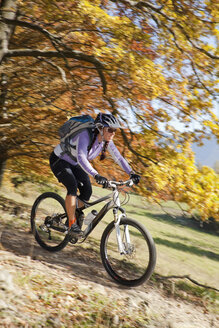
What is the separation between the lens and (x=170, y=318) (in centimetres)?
388

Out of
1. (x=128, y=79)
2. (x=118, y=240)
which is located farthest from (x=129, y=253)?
(x=128, y=79)

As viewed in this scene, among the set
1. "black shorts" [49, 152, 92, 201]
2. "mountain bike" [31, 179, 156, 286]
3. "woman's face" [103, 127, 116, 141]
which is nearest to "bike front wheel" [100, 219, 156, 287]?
"mountain bike" [31, 179, 156, 286]

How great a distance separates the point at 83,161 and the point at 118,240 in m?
1.10

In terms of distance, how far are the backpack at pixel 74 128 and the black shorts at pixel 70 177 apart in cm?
22

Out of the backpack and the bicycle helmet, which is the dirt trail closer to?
the backpack

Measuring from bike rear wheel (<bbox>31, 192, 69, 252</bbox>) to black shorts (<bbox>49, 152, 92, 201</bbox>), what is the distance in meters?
0.47

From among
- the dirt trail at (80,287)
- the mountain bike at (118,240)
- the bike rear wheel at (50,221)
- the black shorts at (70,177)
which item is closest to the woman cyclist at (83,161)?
the black shorts at (70,177)

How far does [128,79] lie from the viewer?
5.84 m

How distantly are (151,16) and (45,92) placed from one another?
104 inches

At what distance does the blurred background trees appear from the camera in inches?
213

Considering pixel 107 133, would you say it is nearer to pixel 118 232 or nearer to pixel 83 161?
pixel 83 161

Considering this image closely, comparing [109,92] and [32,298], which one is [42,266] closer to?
[32,298]

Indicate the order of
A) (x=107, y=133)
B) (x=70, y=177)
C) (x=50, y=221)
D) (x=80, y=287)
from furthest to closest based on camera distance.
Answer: (x=50, y=221) → (x=70, y=177) → (x=107, y=133) → (x=80, y=287)

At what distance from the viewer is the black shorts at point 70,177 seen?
4504mm
